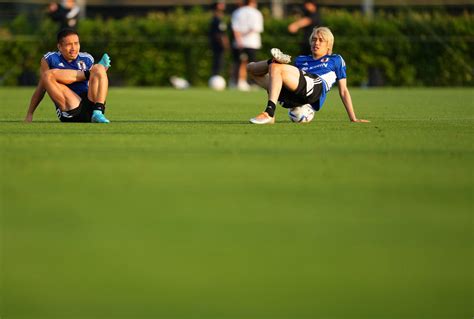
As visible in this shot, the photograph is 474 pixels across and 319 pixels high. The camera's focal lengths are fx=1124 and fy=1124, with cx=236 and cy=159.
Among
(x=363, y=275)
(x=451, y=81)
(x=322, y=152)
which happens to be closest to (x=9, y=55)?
(x=451, y=81)

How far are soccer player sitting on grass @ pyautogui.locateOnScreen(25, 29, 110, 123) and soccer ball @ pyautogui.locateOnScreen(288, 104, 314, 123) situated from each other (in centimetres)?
193

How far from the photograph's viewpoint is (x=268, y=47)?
1113 inches

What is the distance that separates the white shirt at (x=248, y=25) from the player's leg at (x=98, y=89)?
46.6 feet

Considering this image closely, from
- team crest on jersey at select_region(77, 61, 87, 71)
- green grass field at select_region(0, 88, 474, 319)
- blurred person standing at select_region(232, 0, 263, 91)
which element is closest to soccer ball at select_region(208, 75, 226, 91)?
blurred person standing at select_region(232, 0, 263, 91)

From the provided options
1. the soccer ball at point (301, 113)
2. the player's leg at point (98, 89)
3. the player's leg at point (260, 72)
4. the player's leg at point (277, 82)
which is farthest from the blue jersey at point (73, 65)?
the soccer ball at point (301, 113)

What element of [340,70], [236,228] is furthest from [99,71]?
[236,228]

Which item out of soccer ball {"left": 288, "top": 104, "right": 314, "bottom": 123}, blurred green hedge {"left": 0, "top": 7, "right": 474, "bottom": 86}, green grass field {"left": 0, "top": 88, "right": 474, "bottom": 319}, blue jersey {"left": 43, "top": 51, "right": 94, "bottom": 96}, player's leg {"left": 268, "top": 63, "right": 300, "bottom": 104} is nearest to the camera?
green grass field {"left": 0, "top": 88, "right": 474, "bottom": 319}

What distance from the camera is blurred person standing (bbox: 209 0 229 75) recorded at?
26.0 m

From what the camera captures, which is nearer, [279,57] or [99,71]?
[279,57]

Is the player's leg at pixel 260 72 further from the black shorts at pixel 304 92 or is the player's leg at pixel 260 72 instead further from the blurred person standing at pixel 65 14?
the blurred person standing at pixel 65 14

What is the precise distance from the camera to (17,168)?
697 cm

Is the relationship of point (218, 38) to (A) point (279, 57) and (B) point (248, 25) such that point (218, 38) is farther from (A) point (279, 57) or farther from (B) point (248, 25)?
(A) point (279, 57)

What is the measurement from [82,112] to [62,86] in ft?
1.27

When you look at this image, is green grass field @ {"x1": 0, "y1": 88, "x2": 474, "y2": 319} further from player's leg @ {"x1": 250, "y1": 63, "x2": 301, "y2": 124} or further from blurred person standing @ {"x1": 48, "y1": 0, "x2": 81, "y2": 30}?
blurred person standing @ {"x1": 48, "y1": 0, "x2": 81, "y2": 30}
